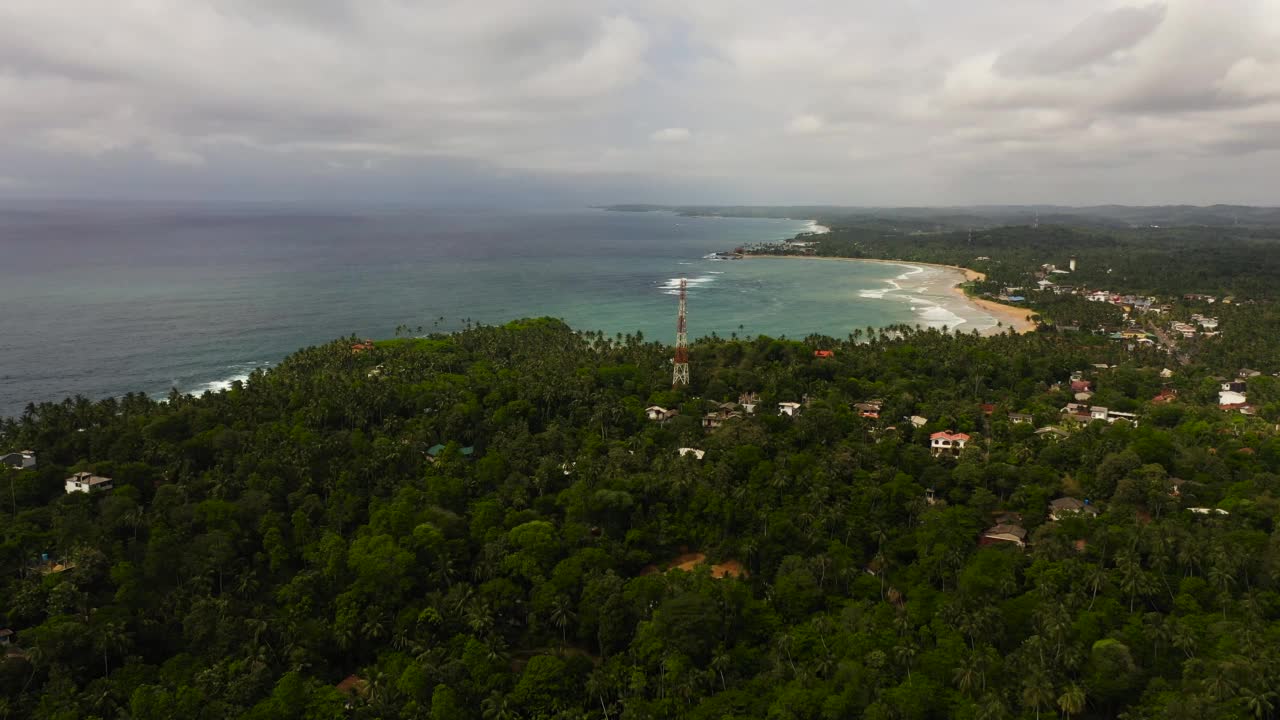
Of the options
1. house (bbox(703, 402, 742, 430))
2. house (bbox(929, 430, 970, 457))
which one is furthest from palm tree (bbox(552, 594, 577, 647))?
house (bbox(929, 430, 970, 457))

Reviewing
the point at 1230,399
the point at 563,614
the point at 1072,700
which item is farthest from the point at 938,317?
the point at 563,614

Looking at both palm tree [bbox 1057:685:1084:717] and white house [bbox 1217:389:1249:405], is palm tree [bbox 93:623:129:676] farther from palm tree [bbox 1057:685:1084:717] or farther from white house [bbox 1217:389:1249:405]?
white house [bbox 1217:389:1249:405]

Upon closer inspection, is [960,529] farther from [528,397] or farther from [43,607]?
[43,607]

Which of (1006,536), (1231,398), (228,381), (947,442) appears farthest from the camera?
(228,381)

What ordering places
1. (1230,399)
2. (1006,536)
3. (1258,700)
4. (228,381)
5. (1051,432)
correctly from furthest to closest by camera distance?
(228,381) < (1230,399) < (1051,432) < (1006,536) < (1258,700)

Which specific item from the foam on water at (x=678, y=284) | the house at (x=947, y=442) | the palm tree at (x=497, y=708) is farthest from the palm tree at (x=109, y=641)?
the foam on water at (x=678, y=284)

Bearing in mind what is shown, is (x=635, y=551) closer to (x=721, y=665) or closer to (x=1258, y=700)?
(x=721, y=665)
